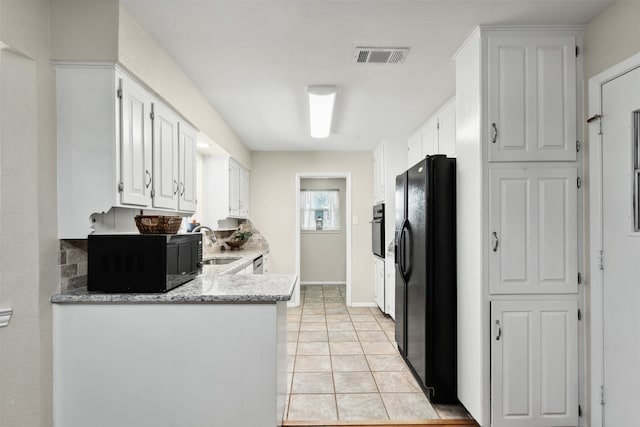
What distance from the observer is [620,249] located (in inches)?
72.1

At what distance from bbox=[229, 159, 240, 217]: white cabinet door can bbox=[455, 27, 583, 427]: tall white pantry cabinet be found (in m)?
3.03

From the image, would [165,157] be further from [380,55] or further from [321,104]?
[380,55]

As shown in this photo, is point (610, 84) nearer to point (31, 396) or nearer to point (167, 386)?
point (167, 386)

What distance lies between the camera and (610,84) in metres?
1.89

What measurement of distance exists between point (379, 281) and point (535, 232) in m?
3.13

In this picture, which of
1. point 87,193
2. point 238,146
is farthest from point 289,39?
point 238,146

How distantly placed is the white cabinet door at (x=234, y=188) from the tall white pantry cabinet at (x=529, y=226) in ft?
9.95

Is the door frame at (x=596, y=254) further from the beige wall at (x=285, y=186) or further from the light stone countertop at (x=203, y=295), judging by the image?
the beige wall at (x=285, y=186)

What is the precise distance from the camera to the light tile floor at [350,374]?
241 centimetres

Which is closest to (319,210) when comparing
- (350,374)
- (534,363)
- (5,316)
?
(350,374)

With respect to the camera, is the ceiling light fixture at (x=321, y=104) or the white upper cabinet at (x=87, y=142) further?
the ceiling light fixture at (x=321, y=104)

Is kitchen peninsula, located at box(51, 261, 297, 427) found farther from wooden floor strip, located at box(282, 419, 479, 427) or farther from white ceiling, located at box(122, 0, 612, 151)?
white ceiling, located at box(122, 0, 612, 151)

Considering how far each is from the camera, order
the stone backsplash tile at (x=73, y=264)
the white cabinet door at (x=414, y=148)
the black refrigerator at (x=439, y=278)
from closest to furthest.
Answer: the stone backsplash tile at (x=73, y=264)
the black refrigerator at (x=439, y=278)
the white cabinet door at (x=414, y=148)

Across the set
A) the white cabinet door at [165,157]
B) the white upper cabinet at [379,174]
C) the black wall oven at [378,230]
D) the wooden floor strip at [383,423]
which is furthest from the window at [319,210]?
the wooden floor strip at [383,423]
